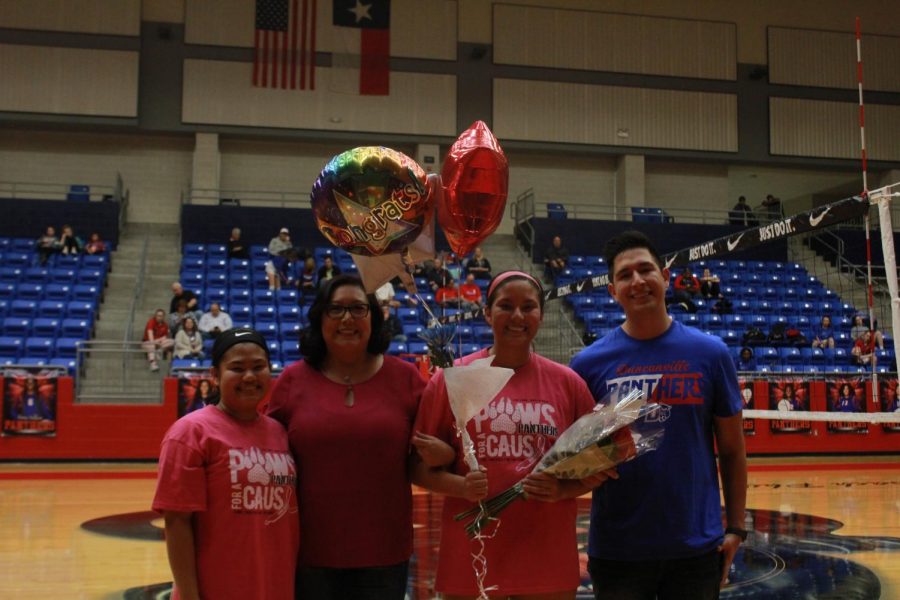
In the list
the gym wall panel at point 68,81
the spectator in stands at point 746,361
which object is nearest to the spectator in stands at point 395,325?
the spectator in stands at point 746,361

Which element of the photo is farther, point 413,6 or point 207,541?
point 413,6

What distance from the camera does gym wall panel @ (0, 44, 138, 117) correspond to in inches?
612

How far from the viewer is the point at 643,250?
91.5 inches

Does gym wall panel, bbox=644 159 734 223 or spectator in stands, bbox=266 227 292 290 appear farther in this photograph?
gym wall panel, bbox=644 159 734 223

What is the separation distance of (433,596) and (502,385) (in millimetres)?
2132

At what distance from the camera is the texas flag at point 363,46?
54.1 feet

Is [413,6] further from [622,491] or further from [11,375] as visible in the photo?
[622,491]

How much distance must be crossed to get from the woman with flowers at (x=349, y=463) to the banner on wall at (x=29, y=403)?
835cm

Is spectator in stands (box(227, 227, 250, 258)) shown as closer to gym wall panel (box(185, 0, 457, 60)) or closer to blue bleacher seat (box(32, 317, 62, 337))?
blue bleacher seat (box(32, 317, 62, 337))

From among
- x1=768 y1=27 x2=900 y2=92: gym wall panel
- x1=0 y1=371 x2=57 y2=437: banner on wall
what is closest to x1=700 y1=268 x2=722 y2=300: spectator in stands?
x1=768 y1=27 x2=900 y2=92: gym wall panel

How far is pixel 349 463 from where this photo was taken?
7.32 feet

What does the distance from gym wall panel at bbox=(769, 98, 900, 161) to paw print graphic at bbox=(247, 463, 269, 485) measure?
18.1 m

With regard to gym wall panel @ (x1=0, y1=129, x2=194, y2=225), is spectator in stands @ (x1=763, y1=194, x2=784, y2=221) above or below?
below

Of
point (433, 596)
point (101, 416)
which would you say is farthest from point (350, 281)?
point (101, 416)
